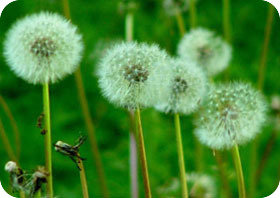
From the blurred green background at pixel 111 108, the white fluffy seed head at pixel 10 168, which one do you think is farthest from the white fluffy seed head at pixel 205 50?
the white fluffy seed head at pixel 10 168

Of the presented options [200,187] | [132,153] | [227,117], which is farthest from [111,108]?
[227,117]

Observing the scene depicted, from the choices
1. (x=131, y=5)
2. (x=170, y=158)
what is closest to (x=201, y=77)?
(x=131, y=5)

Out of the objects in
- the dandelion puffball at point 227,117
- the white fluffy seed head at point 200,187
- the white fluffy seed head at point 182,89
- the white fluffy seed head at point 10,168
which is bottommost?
the white fluffy seed head at point 200,187

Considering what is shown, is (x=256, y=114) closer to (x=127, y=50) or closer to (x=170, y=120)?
(x=127, y=50)

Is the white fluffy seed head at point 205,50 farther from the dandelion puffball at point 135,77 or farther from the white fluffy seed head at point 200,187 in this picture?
the dandelion puffball at point 135,77

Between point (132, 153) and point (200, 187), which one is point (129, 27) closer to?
point (132, 153)
